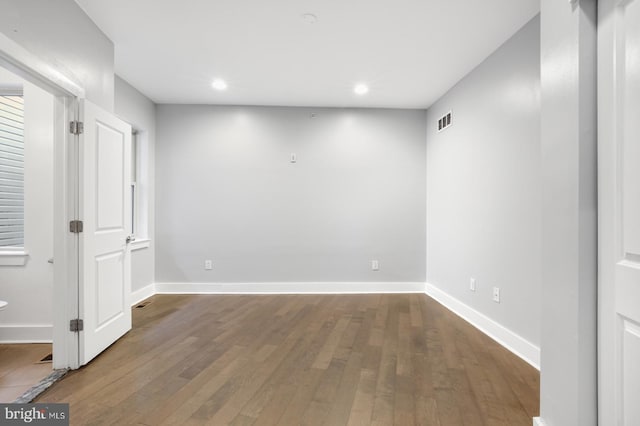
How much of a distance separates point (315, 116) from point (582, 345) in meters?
4.06

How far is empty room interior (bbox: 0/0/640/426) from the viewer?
1314 mm

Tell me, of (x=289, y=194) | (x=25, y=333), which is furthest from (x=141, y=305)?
(x=289, y=194)

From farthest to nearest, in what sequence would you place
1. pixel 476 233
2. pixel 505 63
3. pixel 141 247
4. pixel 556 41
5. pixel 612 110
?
pixel 141 247 < pixel 476 233 < pixel 505 63 < pixel 556 41 < pixel 612 110

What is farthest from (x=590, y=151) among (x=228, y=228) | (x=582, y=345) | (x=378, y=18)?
(x=228, y=228)

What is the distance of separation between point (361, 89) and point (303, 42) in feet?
4.20

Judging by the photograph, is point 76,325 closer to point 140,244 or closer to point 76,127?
point 76,127

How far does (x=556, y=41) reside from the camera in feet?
4.74

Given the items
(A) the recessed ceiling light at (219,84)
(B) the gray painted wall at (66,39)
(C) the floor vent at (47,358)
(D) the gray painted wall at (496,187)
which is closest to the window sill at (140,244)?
(C) the floor vent at (47,358)

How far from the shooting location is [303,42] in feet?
9.32

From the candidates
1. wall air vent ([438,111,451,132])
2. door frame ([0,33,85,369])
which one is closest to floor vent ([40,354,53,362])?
door frame ([0,33,85,369])

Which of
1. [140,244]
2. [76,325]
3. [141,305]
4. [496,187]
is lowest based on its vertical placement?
[141,305]

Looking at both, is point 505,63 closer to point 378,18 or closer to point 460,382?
point 378,18

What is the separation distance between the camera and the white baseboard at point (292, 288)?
4.54m

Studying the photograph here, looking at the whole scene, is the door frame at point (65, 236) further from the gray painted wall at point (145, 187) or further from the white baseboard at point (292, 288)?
the white baseboard at point (292, 288)
